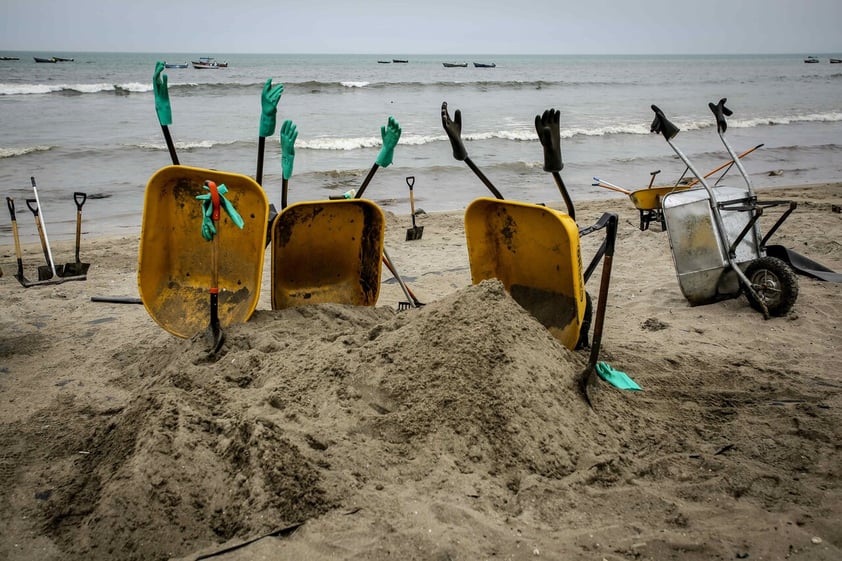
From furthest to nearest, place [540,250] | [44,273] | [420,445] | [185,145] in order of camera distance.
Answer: [185,145] → [44,273] → [540,250] → [420,445]

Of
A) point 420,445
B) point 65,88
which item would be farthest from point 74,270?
point 65,88

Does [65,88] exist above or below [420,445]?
above

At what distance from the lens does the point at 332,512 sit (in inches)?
90.7

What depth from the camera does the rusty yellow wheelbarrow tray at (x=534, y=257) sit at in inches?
140

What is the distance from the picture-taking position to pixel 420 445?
2.65 m

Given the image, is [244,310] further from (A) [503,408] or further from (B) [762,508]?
(B) [762,508]

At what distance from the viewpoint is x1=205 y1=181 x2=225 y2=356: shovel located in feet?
11.0

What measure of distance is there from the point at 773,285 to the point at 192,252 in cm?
414

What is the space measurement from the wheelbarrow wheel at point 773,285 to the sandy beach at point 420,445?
33 centimetres

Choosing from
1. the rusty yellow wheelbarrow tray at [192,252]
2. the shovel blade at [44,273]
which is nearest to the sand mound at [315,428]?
the rusty yellow wheelbarrow tray at [192,252]

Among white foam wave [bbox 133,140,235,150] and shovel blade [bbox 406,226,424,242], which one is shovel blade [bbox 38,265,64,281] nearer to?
shovel blade [bbox 406,226,424,242]

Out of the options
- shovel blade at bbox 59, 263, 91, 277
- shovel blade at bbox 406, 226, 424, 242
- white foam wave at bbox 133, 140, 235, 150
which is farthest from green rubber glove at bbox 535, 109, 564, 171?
white foam wave at bbox 133, 140, 235, 150

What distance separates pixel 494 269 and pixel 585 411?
1.35 m

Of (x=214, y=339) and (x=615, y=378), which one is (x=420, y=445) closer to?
(x=615, y=378)
